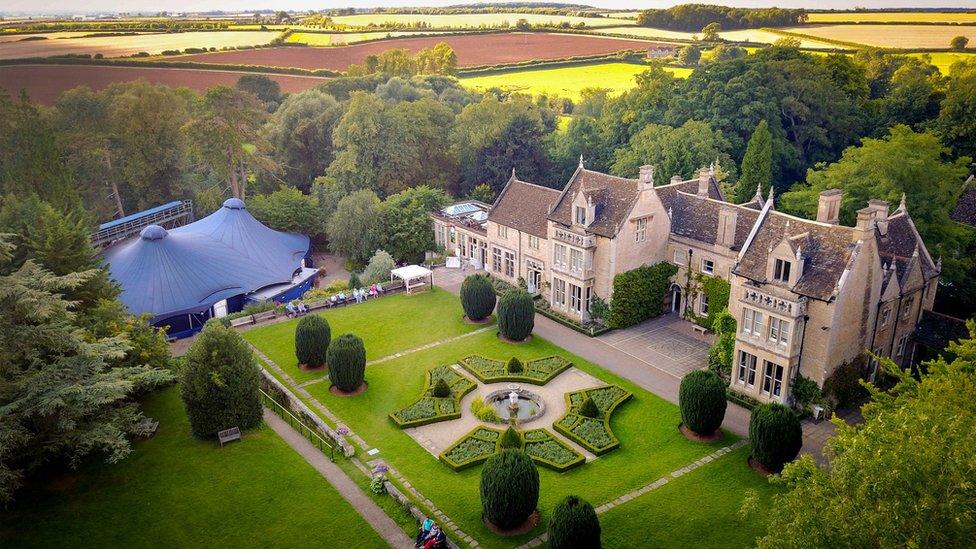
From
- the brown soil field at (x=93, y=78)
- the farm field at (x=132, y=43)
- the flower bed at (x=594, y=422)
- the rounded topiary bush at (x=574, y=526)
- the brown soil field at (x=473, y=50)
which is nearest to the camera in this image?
the rounded topiary bush at (x=574, y=526)

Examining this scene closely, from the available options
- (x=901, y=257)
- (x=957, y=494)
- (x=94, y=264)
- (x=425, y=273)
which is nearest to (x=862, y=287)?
(x=901, y=257)

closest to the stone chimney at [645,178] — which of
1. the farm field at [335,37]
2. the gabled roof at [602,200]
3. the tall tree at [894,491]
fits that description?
the gabled roof at [602,200]

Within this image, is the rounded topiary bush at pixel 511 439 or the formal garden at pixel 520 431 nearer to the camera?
the formal garden at pixel 520 431

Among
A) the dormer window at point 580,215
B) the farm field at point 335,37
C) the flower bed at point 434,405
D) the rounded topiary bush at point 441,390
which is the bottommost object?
the flower bed at point 434,405

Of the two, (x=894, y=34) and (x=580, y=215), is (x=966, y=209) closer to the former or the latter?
(x=894, y=34)

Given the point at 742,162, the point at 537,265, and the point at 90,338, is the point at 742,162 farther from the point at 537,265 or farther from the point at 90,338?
the point at 90,338

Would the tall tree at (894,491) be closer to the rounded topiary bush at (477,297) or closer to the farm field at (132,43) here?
the rounded topiary bush at (477,297)

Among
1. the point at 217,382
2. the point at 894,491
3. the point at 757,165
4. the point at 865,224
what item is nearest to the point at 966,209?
the point at 757,165

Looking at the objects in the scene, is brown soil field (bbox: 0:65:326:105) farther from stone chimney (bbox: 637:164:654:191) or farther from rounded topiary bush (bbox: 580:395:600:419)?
stone chimney (bbox: 637:164:654:191)
